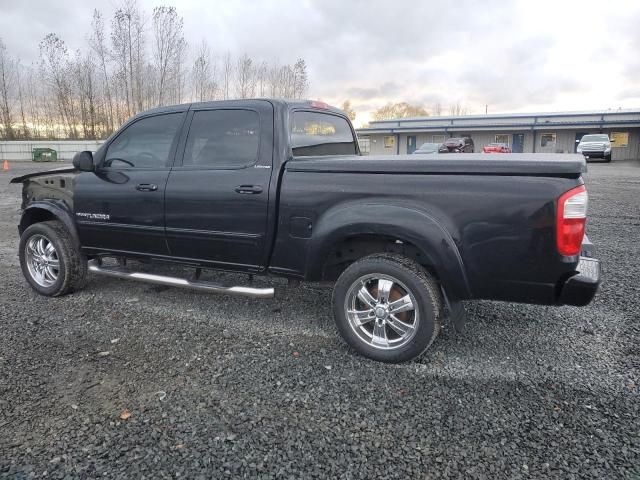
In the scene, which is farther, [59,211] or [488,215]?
[59,211]

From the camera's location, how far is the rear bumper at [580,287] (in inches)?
111

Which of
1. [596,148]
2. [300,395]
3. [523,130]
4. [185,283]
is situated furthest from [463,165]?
[523,130]

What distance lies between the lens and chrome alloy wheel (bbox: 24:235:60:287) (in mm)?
4777

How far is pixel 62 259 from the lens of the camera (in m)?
4.61

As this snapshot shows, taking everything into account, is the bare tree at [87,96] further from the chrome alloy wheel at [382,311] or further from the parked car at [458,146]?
the chrome alloy wheel at [382,311]

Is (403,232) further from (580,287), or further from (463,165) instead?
(580,287)

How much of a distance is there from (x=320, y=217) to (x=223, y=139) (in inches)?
48.4

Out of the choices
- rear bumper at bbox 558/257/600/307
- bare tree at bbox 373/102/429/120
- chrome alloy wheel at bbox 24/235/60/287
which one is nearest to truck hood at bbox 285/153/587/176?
rear bumper at bbox 558/257/600/307

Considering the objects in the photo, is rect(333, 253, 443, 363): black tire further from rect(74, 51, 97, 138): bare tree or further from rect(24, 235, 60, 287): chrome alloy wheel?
rect(74, 51, 97, 138): bare tree

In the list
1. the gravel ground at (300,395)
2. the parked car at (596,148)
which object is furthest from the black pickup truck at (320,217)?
the parked car at (596,148)

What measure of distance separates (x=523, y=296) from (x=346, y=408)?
1.34 meters

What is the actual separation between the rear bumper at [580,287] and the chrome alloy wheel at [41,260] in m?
4.63

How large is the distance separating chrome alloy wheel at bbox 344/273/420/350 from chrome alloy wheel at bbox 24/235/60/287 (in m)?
3.27

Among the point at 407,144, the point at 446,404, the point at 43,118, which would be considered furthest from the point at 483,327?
the point at 43,118
